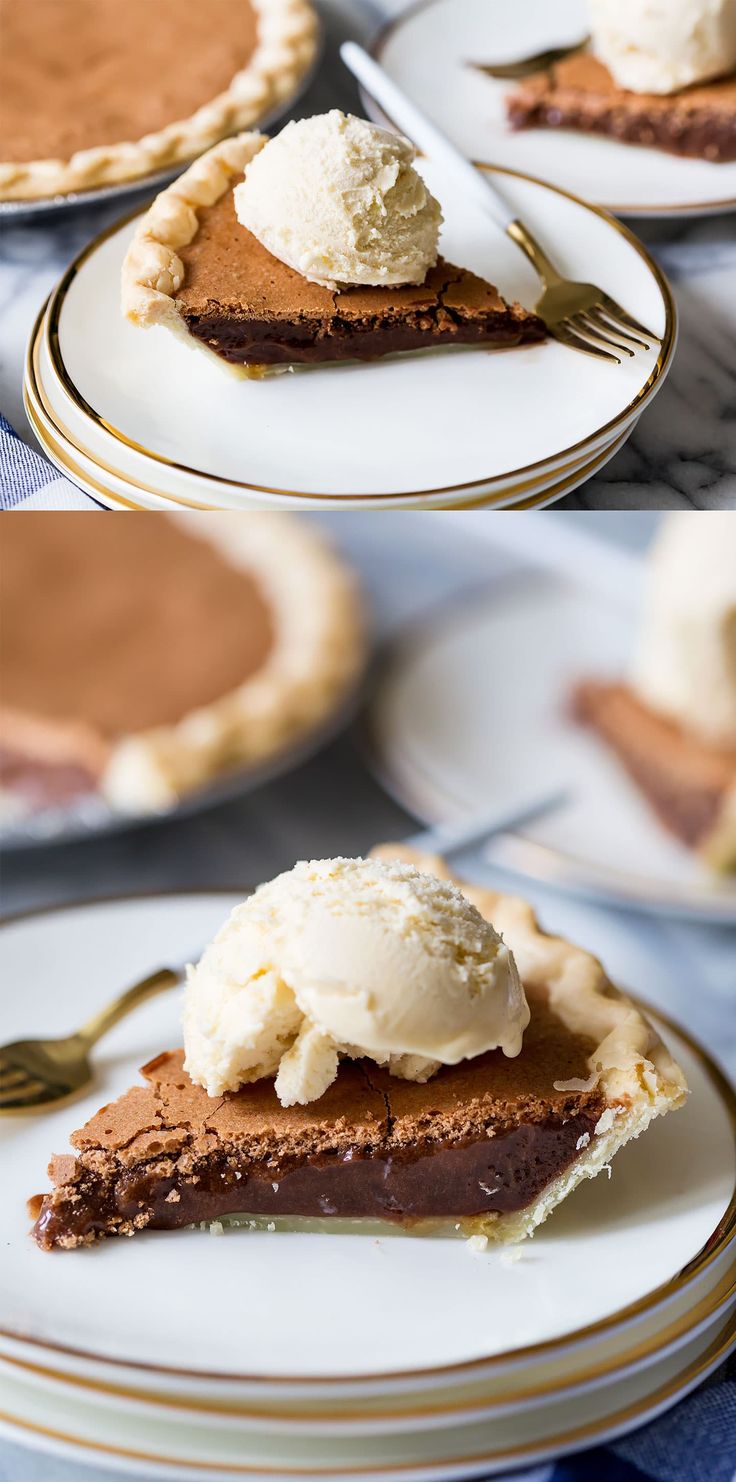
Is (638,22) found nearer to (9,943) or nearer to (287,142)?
(287,142)

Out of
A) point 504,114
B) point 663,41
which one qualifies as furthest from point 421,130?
point 663,41

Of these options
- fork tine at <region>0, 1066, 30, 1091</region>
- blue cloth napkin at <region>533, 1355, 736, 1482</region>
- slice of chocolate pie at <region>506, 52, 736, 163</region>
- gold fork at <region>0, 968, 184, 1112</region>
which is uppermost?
slice of chocolate pie at <region>506, 52, 736, 163</region>

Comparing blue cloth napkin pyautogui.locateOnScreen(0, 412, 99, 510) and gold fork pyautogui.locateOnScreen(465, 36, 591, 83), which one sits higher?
blue cloth napkin pyautogui.locateOnScreen(0, 412, 99, 510)

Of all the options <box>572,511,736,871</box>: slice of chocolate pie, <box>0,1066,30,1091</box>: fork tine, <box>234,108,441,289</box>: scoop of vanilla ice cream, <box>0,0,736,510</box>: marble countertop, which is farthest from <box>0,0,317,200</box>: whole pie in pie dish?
<box>0,1066,30,1091</box>: fork tine

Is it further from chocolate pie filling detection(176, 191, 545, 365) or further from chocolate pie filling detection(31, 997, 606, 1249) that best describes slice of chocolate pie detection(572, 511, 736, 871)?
chocolate pie filling detection(31, 997, 606, 1249)

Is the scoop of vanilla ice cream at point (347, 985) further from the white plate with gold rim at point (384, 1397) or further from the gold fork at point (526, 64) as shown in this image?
the gold fork at point (526, 64)

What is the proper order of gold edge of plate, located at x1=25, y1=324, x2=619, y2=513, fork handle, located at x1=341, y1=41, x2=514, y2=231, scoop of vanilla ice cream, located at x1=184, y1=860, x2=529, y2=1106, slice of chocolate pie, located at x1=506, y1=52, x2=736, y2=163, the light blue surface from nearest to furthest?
scoop of vanilla ice cream, located at x1=184, y1=860, x2=529, y2=1106
gold edge of plate, located at x1=25, y1=324, x2=619, y2=513
fork handle, located at x1=341, y1=41, x2=514, y2=231
slice of chocolate pie, located at x1=506, y1=52, x2=736, y2=163
the light blue surface

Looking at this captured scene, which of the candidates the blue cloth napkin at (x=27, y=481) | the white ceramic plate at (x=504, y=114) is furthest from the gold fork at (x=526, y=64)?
the blue cloth napkin at (x=27, y=481)
